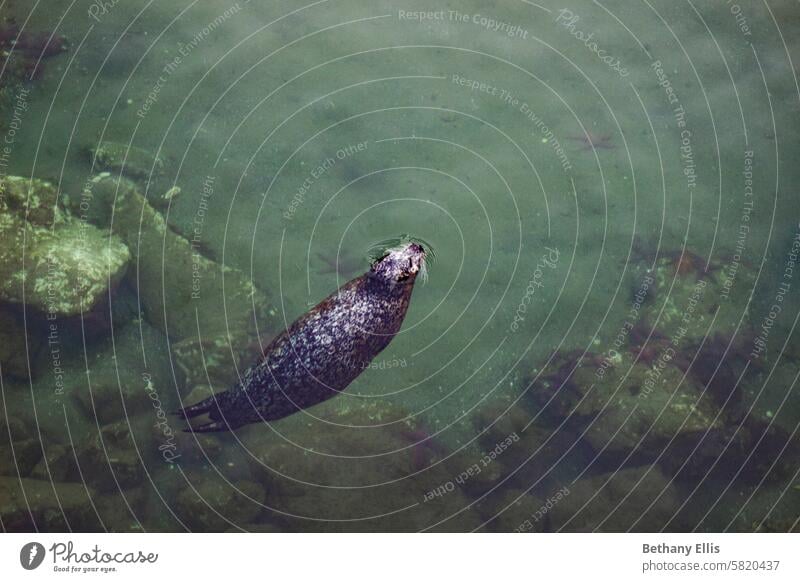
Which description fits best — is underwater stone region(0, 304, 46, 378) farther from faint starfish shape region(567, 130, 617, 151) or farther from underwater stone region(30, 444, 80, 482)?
faint starfish shape region(567, 130, 617, 151)

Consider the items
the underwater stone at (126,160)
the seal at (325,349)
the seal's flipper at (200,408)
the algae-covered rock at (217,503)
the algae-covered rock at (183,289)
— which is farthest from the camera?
the underwater stone at (126,160)

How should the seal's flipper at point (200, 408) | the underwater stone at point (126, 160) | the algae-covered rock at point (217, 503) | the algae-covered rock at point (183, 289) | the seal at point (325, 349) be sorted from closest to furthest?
the seal at point (325, 349) → the algae-covered rock at point (217, 503) → the seal's flipper at point (200, 408) → the algae-covered rock at point (183, 289) → the underwater stone at point (126, 160)

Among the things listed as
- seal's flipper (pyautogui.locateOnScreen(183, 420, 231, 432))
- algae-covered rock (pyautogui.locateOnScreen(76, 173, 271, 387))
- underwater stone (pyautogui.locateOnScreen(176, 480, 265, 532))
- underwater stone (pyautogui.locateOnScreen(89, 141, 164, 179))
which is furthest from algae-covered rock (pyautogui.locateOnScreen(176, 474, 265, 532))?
underwater stone (pyautogui.locateOnScreen(89, 141, 164, 179))

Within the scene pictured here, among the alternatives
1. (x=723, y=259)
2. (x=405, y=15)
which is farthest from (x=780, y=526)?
(x=405, y=15)

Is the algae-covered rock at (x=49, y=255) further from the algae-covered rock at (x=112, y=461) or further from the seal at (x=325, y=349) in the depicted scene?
the seal at (x=325, y=349)

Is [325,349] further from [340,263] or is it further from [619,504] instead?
[619,504]

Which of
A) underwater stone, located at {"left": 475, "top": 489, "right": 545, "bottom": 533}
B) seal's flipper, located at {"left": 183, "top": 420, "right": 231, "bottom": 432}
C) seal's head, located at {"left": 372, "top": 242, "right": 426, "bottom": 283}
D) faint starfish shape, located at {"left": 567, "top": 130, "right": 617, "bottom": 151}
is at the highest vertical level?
faint starfish shape, located at {"left": 567, "top": 130, "right": 617, "bottom": 151}

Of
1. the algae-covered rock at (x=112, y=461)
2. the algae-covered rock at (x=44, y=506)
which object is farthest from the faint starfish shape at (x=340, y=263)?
the algae-covered rock at (x=44, y=506)
